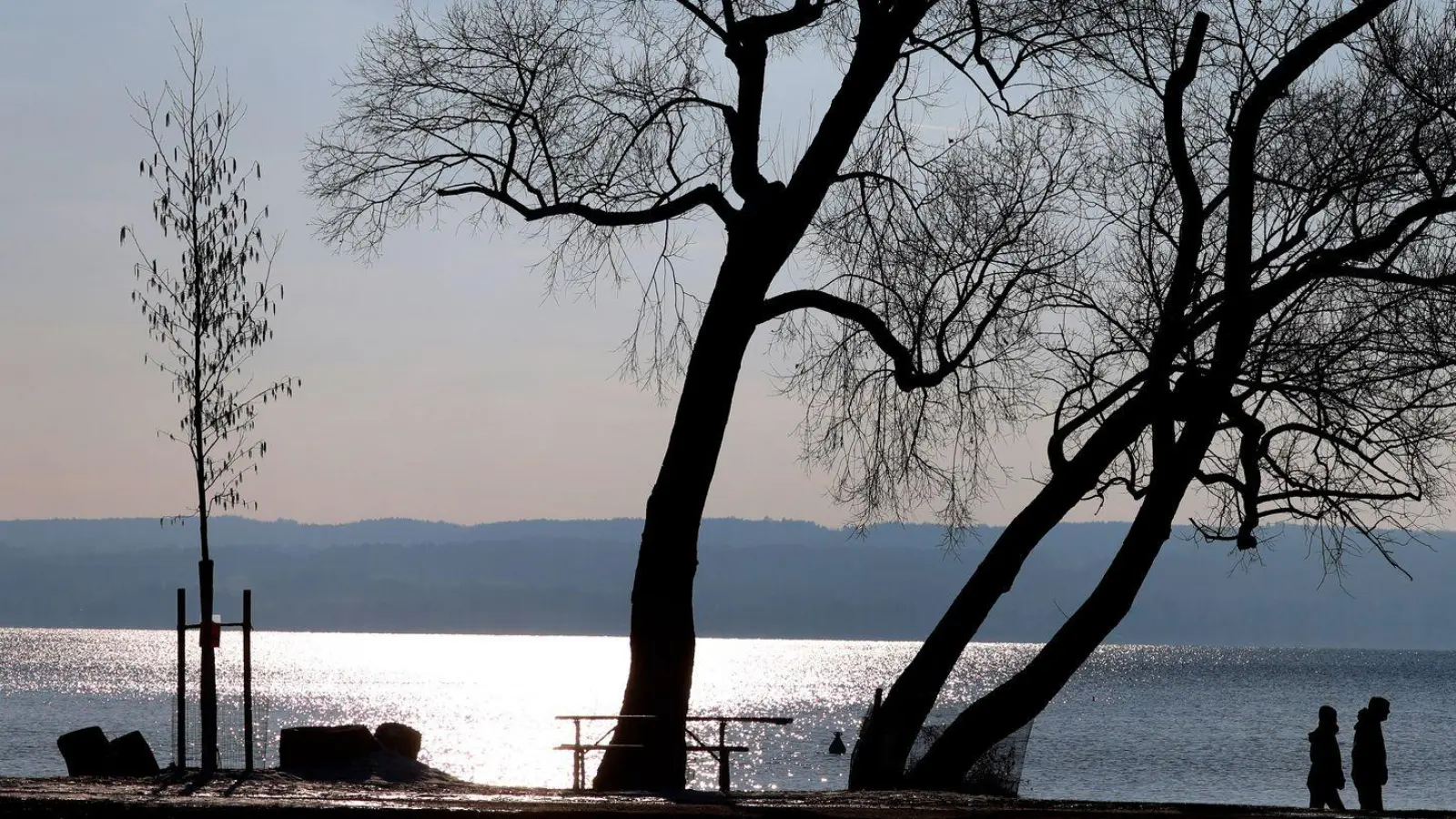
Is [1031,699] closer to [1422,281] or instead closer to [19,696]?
[1422,281]

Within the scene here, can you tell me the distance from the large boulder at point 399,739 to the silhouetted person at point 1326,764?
1050cm

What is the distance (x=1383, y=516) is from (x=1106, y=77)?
564 cm

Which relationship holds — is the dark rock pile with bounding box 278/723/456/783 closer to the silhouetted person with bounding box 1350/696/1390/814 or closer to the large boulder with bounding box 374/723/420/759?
the large boulder with bounding box 374/723/420/759

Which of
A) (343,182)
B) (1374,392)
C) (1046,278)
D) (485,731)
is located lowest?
(485,731)

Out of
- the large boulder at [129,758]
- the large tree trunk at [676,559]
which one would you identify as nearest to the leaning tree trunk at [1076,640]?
the large tree trunk at [676,559]

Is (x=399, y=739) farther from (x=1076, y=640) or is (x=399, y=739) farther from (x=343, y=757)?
(x=1076, y=640)

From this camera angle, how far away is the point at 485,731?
403 ft

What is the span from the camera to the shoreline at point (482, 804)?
1045 centimetres

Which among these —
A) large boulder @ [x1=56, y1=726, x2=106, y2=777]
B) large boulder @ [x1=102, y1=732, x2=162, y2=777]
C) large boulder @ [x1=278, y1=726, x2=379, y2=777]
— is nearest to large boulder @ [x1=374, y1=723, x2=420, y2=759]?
large boulder @ [x1=278, y1=726, x2=379, y2=777]

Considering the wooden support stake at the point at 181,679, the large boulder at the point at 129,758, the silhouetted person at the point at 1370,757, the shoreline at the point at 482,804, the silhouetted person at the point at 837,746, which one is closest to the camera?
the shoreline at the point at 482,804

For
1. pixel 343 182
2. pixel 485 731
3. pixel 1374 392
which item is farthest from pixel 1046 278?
pixel 485 731

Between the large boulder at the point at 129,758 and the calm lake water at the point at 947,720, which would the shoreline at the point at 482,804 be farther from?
the calm lake water at the point at 947,720

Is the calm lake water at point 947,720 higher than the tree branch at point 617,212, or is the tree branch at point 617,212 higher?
the tree branch at point 617,212

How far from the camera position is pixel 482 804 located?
37.3 ft
